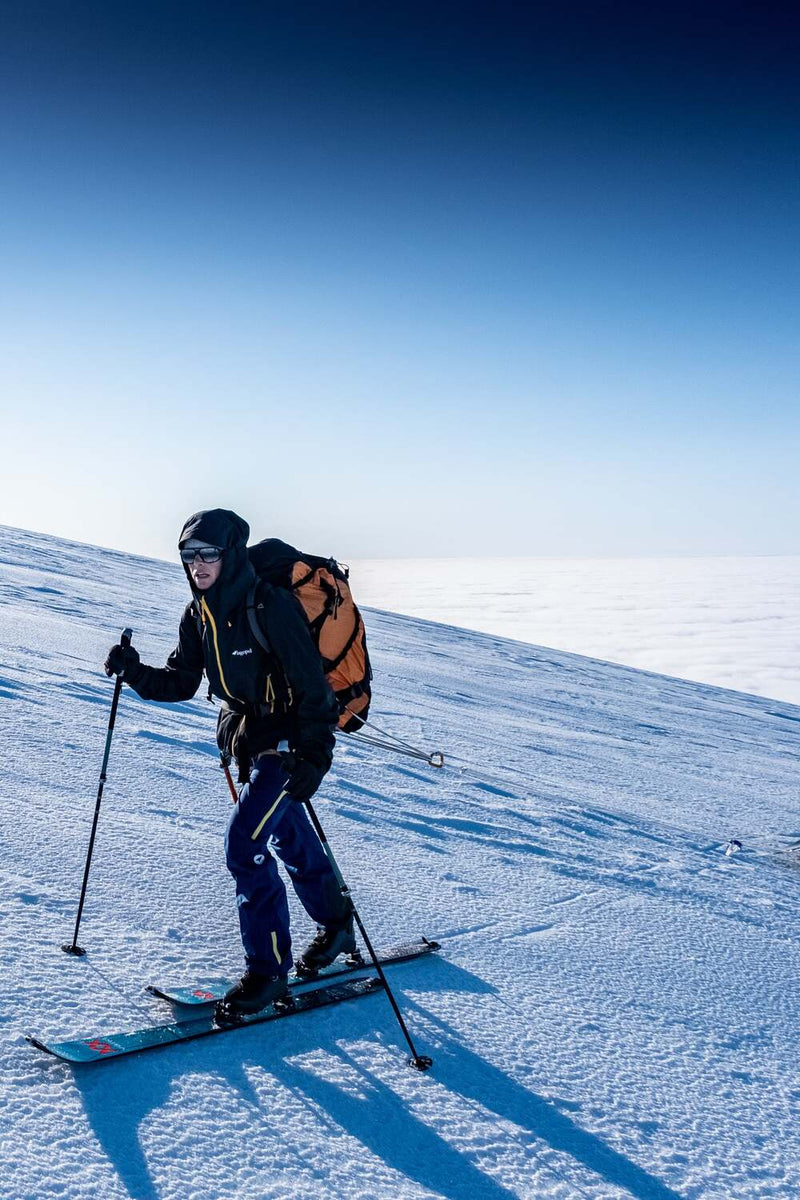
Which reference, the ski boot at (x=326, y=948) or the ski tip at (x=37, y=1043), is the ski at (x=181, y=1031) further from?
the ski boot at (x=326, y=948)

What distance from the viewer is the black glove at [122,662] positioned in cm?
341

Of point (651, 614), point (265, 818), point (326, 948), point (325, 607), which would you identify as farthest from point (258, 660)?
point (651, 614)

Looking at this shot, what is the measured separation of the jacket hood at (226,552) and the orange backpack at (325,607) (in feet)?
0.19

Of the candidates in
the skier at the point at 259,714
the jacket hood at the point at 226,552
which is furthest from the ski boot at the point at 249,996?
the jacket hood at the point at 226,552

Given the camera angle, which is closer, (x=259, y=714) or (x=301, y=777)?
(x=301, y=777)

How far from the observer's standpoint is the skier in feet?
9.91

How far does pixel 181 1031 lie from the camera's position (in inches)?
108

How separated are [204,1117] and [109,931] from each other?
1.11 metres

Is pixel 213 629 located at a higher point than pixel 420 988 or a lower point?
higher

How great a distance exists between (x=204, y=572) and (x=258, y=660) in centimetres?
36

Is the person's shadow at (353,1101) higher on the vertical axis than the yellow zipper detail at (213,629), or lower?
lower

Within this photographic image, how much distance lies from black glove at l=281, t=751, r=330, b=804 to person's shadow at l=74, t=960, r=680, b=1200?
0.79 metres

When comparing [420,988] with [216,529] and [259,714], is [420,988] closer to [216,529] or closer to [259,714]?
[259,714]

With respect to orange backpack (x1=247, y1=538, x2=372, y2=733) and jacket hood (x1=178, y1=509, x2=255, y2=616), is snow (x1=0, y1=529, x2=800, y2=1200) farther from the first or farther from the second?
jacket hood (x1=178, y1=509, x2=255, y2=616)
